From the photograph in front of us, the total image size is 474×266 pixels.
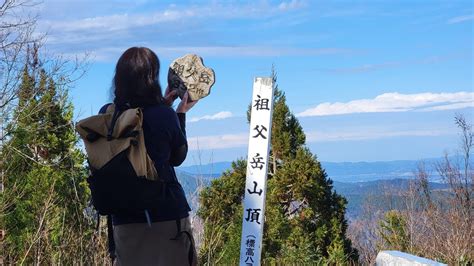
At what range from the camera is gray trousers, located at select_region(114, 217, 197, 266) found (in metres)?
2.89

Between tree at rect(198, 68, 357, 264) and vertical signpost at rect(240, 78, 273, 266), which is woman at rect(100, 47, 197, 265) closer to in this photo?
vertical signpost at rect(240, 78, 273, 266)

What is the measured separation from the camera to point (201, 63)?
371 centimetres

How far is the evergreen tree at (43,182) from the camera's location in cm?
518

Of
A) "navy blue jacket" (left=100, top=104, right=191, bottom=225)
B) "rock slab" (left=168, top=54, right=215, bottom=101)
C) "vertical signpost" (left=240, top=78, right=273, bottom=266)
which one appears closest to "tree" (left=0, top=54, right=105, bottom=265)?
"vertical signpost" (left=240, top=78, right=273, bottom=266)

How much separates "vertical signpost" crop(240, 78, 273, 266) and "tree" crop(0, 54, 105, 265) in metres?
1.23

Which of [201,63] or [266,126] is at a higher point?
[201,63]

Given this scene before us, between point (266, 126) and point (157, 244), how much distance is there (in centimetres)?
216

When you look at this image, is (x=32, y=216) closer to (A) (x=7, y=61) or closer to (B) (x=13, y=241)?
(B) (x=13, y=241)

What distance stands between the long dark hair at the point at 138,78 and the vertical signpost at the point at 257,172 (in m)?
2.07

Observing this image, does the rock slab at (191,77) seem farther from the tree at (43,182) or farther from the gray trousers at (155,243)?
the tree at (43,182)

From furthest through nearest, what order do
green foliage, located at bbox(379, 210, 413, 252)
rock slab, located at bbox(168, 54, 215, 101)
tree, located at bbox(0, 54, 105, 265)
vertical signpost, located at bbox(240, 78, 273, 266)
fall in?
green foliage, located at bbox(379, 210, 413, 252), tree, located at bbox(0, 54, 105, 265), vertical signpost, located at bbox(240, 78, 273, 266), rock slab, located at bbox(168, 54, 215, 101)

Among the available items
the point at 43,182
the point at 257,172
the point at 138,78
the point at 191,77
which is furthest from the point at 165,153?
the point at 43,182

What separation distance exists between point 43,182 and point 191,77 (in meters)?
3.85

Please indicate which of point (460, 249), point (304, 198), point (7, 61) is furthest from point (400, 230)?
point (7, 61)
